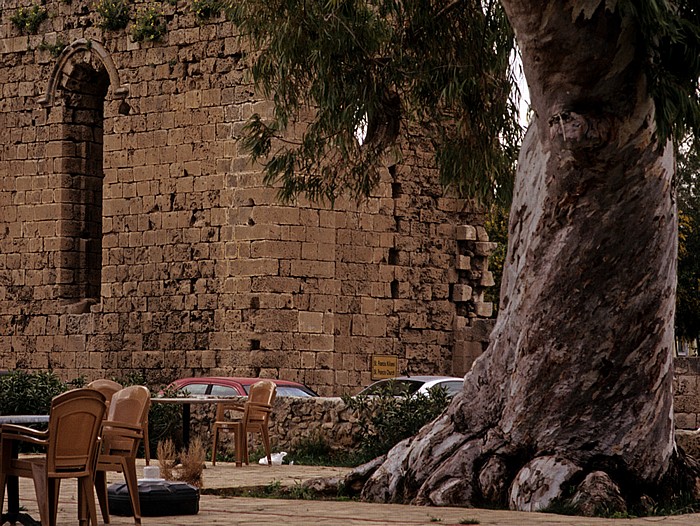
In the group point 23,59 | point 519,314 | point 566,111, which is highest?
point 23,59

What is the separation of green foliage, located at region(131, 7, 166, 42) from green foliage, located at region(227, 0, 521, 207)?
313 inches

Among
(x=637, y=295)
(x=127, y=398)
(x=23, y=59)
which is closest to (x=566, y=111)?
(x=637, y=295)

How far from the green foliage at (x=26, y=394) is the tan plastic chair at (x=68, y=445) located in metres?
9.75

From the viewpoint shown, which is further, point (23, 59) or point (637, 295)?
point (23, 59)

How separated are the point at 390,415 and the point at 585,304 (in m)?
5.27

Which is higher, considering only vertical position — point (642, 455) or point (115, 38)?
point (115, 38)

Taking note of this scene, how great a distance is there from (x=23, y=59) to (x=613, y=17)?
15604 millimetres

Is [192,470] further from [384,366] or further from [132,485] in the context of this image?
[384,366]

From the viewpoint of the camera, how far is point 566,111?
10.3m

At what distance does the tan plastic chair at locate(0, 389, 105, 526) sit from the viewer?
8172mm

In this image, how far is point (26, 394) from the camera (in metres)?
18.4

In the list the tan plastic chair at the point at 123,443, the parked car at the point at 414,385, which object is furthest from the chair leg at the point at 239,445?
the tan plastic chair at the point at 123,443

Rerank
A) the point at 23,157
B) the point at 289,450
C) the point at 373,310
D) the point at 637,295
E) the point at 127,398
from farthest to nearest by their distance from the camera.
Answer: the point at 23,157 → the point at 373,310 → the point at 289,450 → the point at 637,295 → the point at 127,398

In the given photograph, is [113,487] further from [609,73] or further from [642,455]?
[609,73]
